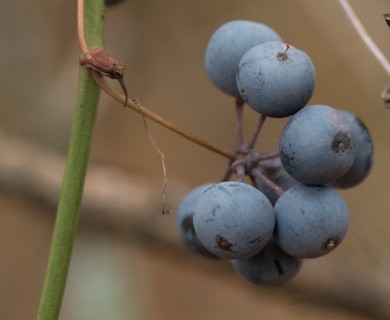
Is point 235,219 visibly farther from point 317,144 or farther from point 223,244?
point 317,144

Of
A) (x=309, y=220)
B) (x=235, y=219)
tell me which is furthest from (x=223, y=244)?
(x=309, y=220)

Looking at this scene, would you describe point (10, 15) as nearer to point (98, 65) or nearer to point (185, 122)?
point (185, 122)

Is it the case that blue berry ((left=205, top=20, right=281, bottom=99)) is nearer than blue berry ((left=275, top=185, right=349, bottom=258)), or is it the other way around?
blue berry ((left=275, top=185, right=349, bottom=258))

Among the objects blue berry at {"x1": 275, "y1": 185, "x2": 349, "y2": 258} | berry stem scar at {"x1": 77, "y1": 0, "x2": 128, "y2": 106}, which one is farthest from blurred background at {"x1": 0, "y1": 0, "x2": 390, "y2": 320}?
berry stem scar at {"x1": 77, "y1": 0, "x2": 128, "y2": 106}

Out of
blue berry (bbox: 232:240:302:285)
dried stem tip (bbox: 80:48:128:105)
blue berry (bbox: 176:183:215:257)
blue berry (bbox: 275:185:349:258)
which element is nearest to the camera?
dried stem tip (bbox: 80:48:128:105)

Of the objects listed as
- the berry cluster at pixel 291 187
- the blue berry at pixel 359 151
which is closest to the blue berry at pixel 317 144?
the berry cluster at pixel 291 187

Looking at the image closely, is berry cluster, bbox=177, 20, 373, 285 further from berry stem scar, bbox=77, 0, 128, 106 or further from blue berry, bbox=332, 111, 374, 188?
berry stem scar, bbox=77, 0, 128, 106
